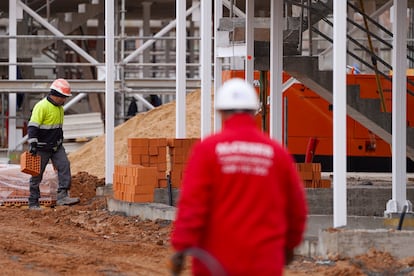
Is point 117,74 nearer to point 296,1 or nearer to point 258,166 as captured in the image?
point 296,1

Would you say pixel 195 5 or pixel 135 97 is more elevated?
pixel 195 5

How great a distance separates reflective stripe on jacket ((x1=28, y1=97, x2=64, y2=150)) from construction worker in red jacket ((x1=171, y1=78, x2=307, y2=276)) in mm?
11825

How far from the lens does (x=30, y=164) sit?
18391 millimetres

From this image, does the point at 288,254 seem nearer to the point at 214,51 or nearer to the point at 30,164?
the point at 30,164

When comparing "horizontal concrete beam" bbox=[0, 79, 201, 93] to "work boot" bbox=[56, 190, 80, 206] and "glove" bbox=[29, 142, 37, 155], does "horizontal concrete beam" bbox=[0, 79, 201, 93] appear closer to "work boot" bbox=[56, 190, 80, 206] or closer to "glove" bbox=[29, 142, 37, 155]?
"work boot" bbox=[56, 190, 80, 206]

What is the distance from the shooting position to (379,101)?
1831cm

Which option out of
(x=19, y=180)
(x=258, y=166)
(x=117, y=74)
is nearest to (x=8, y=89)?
(x=117, y=74)

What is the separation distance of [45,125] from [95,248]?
17.1 ft

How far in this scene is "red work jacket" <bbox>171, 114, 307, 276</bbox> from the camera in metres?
6.84

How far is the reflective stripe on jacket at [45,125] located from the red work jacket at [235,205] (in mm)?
11839

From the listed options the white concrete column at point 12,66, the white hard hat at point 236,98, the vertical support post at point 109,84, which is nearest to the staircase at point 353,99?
the vertical support post at point 109,84

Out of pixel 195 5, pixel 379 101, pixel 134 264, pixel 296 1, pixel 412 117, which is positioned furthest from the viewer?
pixel 195 5

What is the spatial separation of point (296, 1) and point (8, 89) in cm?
1120

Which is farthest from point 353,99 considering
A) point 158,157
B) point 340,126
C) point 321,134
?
point 321,134
